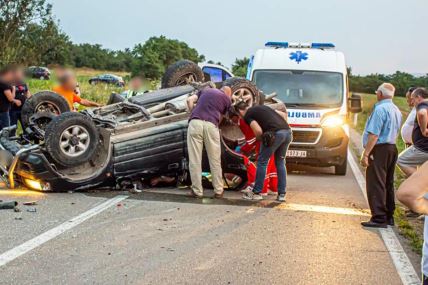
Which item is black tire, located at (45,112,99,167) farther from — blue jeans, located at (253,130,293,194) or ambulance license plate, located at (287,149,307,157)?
ambulance license plate, located at (287,149,307,157)

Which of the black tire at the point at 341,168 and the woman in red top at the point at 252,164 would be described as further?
the black tire at the point at 341,168

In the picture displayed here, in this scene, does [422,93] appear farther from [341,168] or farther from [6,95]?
[6,95]

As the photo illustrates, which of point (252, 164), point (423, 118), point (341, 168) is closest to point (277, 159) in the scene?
point (252, 164)

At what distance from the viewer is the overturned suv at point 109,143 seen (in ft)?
27.9

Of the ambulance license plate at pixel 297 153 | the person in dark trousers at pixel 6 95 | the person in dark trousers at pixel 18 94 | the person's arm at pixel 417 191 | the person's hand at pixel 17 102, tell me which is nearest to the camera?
the person's arm at pixel 417 191

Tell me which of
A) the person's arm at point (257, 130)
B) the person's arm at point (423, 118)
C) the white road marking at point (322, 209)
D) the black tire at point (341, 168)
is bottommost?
the black tire at point (341, 168)

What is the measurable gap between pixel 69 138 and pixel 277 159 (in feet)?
9.74

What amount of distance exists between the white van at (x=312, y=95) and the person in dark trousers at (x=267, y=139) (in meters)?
2.74

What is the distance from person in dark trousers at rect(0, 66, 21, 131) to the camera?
1083 cm

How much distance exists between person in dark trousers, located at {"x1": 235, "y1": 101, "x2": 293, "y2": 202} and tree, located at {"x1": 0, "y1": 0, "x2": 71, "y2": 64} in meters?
16.5

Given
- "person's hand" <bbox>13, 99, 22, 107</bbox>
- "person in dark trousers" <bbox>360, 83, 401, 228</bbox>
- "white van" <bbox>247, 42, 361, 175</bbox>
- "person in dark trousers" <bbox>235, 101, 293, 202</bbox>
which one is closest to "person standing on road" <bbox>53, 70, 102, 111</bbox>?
"person's hand" <bbox>13, 99, 22, 107</bbox>

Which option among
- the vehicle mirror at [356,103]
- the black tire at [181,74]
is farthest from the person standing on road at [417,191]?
the vehicle mirror at [356,103]

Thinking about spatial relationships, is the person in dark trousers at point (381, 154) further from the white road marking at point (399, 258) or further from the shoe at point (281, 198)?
the shoe at point (281, 198)

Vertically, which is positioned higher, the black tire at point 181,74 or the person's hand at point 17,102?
the black tire at point 181,74
